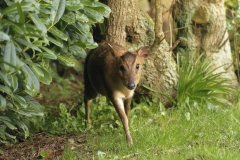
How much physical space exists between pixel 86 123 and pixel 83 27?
1731 mm

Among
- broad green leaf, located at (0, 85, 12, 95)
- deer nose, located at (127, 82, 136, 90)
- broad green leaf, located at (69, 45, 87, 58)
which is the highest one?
broad green leaf, located at (69, 45, 87, 58)

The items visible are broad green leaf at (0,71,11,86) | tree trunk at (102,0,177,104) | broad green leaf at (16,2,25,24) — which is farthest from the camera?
tree trunk at (102,0,177,104)

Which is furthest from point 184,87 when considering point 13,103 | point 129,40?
point 13,103

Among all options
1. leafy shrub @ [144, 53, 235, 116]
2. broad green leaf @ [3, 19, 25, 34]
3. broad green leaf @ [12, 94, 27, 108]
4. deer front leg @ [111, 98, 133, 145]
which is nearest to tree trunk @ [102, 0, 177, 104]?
leafy shrub @ [144, 53, 235, 116]

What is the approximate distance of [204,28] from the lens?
26.0 feet

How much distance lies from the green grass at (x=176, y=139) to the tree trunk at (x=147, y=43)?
0.90 metres

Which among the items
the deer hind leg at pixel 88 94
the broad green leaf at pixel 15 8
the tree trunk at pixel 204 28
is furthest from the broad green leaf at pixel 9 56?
the tree trunk at pixel 204 28

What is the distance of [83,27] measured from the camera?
5426 millimetres

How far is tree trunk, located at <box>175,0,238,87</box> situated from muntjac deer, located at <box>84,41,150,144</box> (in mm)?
1777

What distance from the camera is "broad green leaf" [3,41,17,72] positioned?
4.03 metres

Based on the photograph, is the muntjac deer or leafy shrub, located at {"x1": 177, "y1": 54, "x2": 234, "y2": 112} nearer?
the muntjac deer

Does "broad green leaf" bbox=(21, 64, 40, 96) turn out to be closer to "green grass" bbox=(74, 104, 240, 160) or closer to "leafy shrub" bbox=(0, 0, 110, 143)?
"leafy shrub" bbox=(0, 0, 110, 143)

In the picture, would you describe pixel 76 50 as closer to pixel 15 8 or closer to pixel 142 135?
pixel 142 135

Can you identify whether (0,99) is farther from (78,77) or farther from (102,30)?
(78,77)
